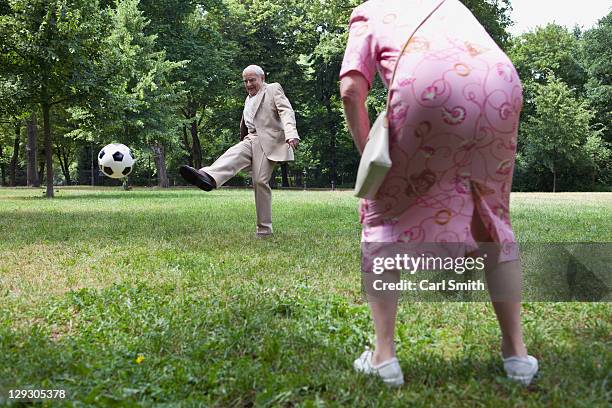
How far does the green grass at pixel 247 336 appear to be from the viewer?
2.17 meters

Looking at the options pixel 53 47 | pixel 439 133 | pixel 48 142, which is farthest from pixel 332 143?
pixel 439 133

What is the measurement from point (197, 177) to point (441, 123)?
4348 millimetres

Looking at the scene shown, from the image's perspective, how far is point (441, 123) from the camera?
6.56 ft

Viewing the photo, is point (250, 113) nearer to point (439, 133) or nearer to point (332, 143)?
point (439, 133)

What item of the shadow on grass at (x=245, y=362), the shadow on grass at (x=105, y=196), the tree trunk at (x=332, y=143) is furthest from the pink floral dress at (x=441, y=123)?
the tree trunk at (x=332, y=143)

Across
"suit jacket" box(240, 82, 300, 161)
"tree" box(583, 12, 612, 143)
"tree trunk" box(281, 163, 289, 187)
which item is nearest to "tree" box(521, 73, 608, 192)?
"tree" box(583, 12, 612, 143)

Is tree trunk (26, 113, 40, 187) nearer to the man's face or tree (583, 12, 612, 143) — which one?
the man's face

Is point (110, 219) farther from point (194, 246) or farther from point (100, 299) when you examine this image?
point (100, 299)

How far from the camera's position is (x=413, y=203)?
2080mm

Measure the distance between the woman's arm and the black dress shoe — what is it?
396 cm

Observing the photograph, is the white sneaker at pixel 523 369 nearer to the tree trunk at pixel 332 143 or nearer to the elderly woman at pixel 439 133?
the elderly woman at pixel 439 133

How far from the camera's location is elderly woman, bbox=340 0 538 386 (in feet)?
6.57

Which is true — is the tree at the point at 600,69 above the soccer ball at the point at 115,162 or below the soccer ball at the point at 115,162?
above

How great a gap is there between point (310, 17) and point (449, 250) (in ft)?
122
